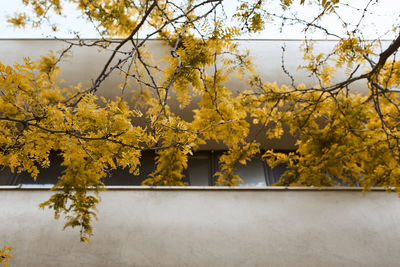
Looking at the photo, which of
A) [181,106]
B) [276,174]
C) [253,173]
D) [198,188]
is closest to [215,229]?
[198,188]

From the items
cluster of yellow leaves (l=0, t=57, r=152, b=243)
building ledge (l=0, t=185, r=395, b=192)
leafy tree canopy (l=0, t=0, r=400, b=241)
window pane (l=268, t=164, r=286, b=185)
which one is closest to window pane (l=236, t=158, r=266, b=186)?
window pane (l=268, t=164, r=286, b=185)

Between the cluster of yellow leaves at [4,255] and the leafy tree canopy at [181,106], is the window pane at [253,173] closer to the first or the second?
the leafy tree canopy at [181,106]

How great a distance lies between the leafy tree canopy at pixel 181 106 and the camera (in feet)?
7.08

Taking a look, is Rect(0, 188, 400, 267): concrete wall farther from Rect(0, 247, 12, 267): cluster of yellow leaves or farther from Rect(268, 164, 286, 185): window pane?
Rect(268, 164, 286, 185): window pane

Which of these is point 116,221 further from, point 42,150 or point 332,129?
point 332,129

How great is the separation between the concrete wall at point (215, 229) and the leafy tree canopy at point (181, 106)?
0.27 meters

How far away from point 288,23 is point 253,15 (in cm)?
54

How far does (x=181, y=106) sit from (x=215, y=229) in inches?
51.6

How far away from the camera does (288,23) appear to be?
9.18ft

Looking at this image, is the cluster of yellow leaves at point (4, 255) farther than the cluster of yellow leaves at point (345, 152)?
No

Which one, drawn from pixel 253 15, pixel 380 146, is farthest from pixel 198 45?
pixel 380 146

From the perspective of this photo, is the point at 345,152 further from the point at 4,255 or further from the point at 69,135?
the point at 4,255

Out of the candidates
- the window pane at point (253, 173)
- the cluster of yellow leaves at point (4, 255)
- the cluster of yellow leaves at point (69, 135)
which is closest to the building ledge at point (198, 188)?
the cluster of yellow leaves at point (69, 135)

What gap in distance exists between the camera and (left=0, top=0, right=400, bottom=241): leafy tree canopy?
7.08ft
